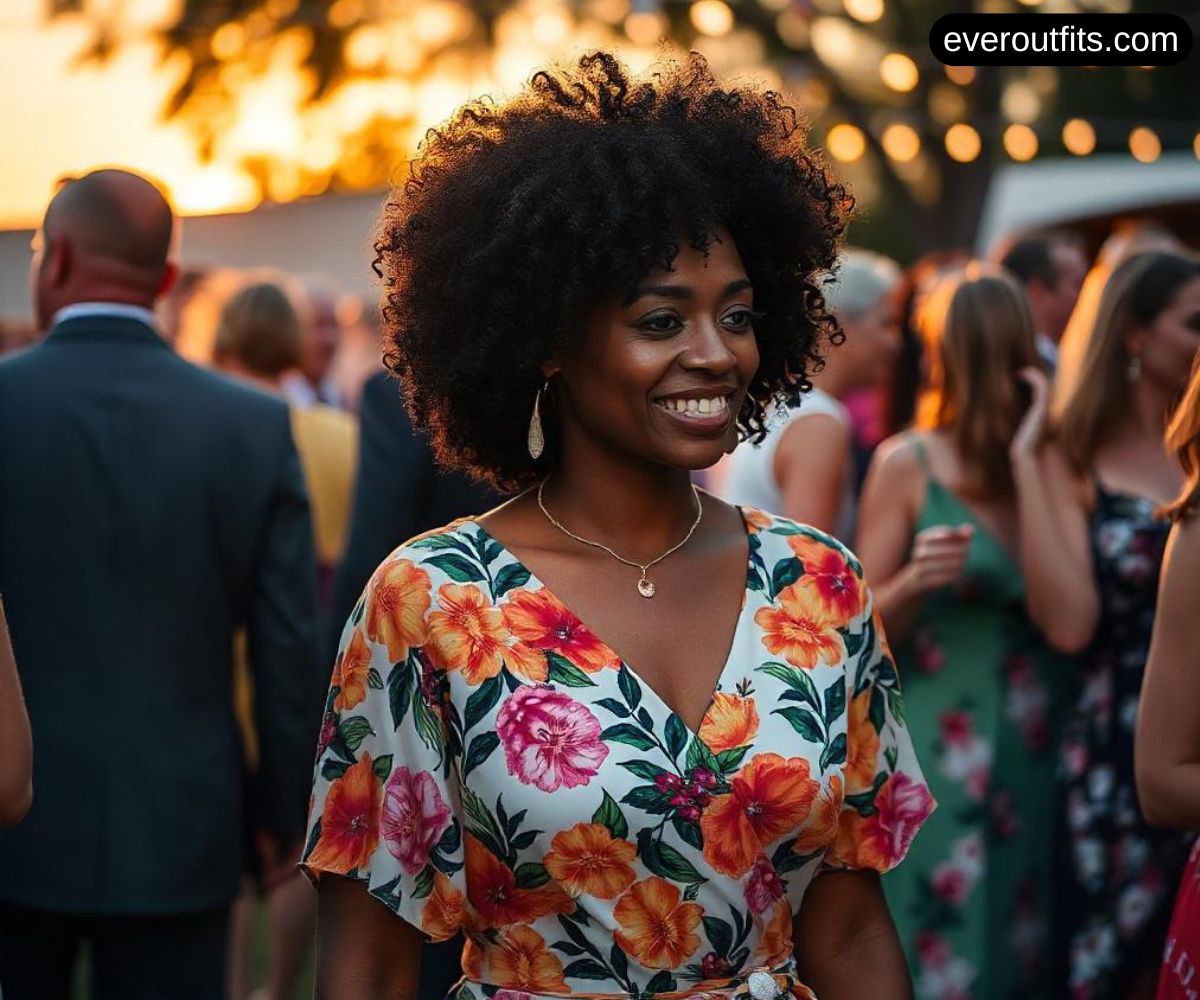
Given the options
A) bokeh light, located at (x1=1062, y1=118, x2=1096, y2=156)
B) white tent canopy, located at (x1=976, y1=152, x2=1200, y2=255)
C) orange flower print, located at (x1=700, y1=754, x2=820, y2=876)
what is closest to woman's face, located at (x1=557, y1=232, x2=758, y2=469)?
orange flower print, located at (x1=700, y1=754, x2=820, y2=876)

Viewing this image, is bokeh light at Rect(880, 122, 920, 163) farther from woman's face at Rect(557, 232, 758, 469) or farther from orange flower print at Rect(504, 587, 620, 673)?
orange flower print at Rect(504, 587, 620, 673)

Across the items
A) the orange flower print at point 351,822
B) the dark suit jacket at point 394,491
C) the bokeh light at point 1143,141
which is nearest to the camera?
the orange flower print at point 351,822

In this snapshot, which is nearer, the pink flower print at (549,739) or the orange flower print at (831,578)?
the pink flower print at (549,739)

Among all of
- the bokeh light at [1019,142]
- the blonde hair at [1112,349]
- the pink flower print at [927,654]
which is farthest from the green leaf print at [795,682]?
the bokeh light at [1019,142]

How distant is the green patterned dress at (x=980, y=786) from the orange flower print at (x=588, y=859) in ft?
9.23

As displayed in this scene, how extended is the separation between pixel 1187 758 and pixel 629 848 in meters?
1.27

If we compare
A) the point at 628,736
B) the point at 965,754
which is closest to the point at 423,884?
the point at 628,736

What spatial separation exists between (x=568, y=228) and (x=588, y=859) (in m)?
0.92

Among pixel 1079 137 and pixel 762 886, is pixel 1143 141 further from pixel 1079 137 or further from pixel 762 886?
pixel 762 886

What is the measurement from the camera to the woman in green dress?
557 centimetres

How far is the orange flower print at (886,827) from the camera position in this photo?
315 cm

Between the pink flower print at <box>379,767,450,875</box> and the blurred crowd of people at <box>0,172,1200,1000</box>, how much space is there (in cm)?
143

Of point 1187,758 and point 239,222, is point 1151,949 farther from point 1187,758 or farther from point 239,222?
point 239,222

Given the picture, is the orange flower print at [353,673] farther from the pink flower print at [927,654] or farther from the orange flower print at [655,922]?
the pink flower print at [927,654]
